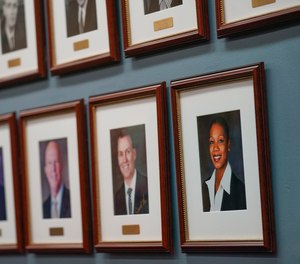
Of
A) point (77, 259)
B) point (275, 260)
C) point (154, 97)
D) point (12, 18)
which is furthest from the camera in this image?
point (12, 18)

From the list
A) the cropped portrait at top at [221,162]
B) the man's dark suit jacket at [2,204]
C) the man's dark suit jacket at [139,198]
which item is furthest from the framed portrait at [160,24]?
the man's dark suit jacket at [2,204]

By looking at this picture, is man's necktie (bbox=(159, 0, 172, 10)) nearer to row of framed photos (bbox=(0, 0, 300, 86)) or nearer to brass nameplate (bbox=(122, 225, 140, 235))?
row of framed photos (bbox=(0, 0, 300, 86))

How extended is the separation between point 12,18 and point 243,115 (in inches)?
33.9

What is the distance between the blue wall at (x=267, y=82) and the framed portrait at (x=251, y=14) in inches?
1.1

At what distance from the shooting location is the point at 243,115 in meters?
1.59

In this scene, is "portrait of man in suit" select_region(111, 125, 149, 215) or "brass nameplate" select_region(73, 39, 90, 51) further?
"brass nameplate" select_region(73, 39, 90, 51)

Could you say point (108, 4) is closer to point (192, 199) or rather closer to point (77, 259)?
point (192, 199)

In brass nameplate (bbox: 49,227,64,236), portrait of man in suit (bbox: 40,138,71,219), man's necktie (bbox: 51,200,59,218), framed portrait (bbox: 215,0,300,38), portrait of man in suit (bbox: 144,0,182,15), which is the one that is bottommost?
brass nameplate (bbox: 49,227,64,236)

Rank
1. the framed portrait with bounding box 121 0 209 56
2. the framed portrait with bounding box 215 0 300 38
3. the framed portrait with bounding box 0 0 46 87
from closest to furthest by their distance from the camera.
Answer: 1. the framed portrait with bounding box 215 0 300 38
2. the framed portrait with bounding box 121 0 209 56
3. the framed portrait with bounding box 0 0 46 87

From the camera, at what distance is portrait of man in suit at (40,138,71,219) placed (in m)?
1.95

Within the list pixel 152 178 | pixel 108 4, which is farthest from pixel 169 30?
pixel 152 178

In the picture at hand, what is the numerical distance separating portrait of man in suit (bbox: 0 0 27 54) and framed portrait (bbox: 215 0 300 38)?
2.26 ft

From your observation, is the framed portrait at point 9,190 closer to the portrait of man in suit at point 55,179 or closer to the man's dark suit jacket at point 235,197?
the portrait of man in suit at point 55,179

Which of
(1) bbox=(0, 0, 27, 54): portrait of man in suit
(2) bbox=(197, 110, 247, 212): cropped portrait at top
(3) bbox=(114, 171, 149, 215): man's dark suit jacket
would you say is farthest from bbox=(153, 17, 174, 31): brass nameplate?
(1) bbox=(0, 0, 27, 54): portrait of man in suit
